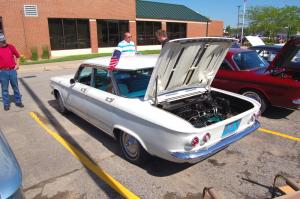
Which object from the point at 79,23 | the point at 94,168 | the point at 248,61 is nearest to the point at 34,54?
the point at 79,23

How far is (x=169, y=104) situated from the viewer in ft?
14.0

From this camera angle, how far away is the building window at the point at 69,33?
74.9 feet

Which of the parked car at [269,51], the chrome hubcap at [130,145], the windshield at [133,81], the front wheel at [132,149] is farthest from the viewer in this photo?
the parked car at [269,51]

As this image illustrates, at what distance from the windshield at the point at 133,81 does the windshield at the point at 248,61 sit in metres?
3.24

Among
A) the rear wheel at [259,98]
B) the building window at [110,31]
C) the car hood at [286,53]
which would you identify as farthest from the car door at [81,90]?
the building window at [110,31]

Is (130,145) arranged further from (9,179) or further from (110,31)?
(110,31)

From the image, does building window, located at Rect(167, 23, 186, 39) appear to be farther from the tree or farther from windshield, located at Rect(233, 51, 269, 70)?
windshield, located at Rect(233, 51, 269, 70)

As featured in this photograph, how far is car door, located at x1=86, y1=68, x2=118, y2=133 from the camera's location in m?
4.39

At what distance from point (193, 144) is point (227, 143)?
Answer: 26.1 inches

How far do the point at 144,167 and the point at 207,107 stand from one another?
142cm

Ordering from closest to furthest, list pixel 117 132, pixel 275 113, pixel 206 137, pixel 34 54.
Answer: pixel 206 137 → pixel 117 132 → pixel 275 113 → pixel 34 54

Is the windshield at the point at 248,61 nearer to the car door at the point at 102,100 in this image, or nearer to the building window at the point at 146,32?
the car door at the point at 102,100

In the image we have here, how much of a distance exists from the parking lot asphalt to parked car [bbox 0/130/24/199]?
117 centimetres

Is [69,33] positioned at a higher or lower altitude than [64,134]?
higher
